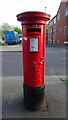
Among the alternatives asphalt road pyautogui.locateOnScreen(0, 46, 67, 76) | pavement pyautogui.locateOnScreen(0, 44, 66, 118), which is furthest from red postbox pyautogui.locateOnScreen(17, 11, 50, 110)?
asphalt road pyautogui.locateOnScreen(0, 46, 67, 76)

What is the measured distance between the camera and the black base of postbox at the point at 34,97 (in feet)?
8.99

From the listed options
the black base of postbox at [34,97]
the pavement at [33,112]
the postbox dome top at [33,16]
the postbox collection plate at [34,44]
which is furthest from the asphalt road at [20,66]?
the postbox dome top at [33,16]

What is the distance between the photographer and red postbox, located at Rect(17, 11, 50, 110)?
8.06 feet

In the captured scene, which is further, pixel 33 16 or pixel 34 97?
pixel 34 97

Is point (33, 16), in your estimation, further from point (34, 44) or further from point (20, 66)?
point (20, 66)

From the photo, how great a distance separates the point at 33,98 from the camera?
2.78 m

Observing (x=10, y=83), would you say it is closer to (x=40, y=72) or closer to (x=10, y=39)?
(x=40, y=72)

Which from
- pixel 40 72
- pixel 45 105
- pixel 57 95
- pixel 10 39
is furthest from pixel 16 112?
pixel 10 39

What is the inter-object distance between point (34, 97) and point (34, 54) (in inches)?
41.1

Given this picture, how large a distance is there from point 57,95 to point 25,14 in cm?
250

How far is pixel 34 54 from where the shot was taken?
2.59m

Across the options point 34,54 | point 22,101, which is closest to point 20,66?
point 22,101

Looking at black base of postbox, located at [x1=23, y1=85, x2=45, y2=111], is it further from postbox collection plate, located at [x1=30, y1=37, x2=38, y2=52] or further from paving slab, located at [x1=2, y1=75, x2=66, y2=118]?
postbox collection plate, located at [x1=30, y1=37, x2=38, y2=52]

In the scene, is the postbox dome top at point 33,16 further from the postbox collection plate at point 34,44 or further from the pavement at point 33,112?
the pavement at point 33,112
